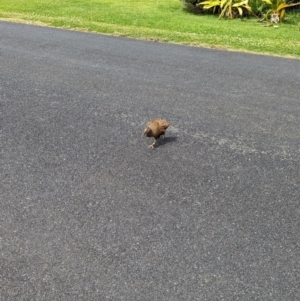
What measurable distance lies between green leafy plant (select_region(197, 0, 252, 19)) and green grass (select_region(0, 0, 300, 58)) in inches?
13.4

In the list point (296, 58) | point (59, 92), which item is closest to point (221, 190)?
point (59, 92)

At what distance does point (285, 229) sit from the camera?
3875mm

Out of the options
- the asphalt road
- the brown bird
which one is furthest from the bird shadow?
the brown bird

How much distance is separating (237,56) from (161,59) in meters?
1.51

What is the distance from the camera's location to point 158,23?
13.1 meters

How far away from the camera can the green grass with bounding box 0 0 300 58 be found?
10773mm

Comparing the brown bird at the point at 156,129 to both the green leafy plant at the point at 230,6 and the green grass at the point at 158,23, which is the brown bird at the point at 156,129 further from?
the green leafy plant at the point at 230,6

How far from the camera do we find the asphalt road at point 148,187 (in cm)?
334

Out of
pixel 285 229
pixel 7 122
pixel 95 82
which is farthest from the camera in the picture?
pixel 95 82

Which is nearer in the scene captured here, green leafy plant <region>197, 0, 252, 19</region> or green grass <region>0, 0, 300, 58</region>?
green grass <region>0, 0, 300, 58</region>

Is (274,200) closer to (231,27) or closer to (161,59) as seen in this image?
(161,59)

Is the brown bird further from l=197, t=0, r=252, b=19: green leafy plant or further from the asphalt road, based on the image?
l=197, t=0, r=252, b=19: green leafy plant

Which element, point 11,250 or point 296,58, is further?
point 296,58

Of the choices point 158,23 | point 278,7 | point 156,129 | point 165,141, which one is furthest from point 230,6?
point 156,129
